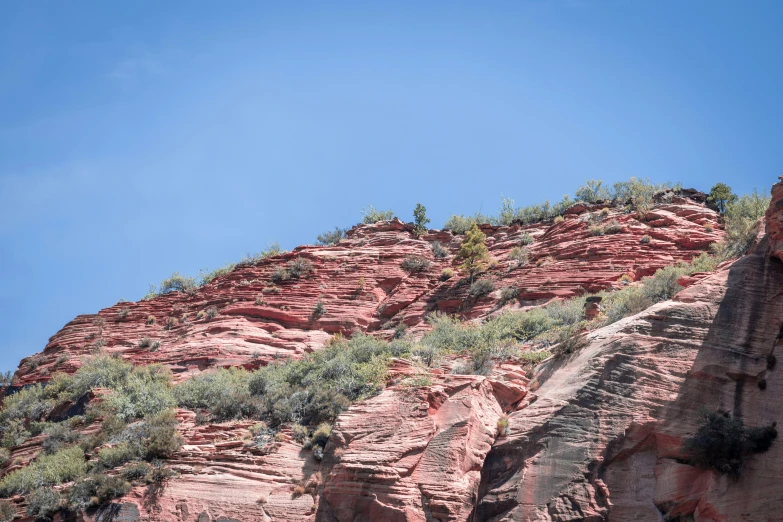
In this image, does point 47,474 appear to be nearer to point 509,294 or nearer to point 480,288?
point 509,294

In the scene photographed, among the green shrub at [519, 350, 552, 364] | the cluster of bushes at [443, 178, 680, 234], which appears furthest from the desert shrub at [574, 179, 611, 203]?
the green shrub at [519, 350, 552, 364]

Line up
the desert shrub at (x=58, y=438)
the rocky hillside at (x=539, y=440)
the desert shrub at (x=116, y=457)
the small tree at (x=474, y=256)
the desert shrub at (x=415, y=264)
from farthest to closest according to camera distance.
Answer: the desert shrub at (x=415, y=264)
the small tree at (x=474, y=256)
the desert shrub at (x=58, y=438)
the desert shrub at (x=116, y=457)
the rocky hillside at (x=539, y=440)

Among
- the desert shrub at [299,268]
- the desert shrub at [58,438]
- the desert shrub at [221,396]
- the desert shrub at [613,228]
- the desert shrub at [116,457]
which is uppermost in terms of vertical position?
the desert shrub at [613,228]

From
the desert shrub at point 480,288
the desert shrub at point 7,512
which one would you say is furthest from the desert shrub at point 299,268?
the desert shrub at point 7,512

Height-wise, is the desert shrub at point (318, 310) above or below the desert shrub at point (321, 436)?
above

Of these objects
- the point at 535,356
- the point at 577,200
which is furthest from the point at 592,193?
the point at 535,356

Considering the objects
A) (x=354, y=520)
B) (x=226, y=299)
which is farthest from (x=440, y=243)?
(x=354, y=520)

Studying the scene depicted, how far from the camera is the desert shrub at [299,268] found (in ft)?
117

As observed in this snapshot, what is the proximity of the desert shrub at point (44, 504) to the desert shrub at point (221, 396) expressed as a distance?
4.57 metres

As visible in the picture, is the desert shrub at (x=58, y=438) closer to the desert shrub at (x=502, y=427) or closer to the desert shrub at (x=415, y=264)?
the desert shrub at (x=502, y=427)

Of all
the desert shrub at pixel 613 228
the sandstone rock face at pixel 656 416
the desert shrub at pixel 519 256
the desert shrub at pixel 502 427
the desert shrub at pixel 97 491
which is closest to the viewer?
the sandstone rock face at pixel 656 416

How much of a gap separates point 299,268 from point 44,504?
19.2 meters

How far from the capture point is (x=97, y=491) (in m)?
17.8

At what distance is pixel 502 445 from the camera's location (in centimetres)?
1653
